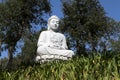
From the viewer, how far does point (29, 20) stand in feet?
72.3

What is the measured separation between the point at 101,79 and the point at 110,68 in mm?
212

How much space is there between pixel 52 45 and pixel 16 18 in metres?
8.52

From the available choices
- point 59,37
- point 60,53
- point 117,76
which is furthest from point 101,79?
point 59,37

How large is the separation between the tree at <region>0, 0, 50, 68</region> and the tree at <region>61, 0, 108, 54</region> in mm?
1991

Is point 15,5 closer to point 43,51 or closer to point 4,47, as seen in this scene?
point 4,47

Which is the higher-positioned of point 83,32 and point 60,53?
point 83,32

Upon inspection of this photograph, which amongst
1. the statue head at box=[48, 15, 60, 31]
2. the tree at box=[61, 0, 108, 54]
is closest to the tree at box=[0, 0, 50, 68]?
the tree at box=[61, 0, 108, 54]

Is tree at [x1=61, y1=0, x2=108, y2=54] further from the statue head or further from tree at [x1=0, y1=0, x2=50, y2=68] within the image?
the statue head

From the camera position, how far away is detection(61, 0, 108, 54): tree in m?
22.7

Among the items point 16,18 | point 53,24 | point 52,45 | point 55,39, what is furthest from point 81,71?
point 16,18

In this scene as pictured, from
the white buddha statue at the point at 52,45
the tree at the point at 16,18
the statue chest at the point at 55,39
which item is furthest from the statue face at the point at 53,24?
the tree at the point at 16,18

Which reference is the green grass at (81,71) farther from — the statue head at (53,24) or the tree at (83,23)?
the tree at (83,23)

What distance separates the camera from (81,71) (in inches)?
187

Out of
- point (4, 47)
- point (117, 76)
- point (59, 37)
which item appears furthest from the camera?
point (4, 47)
